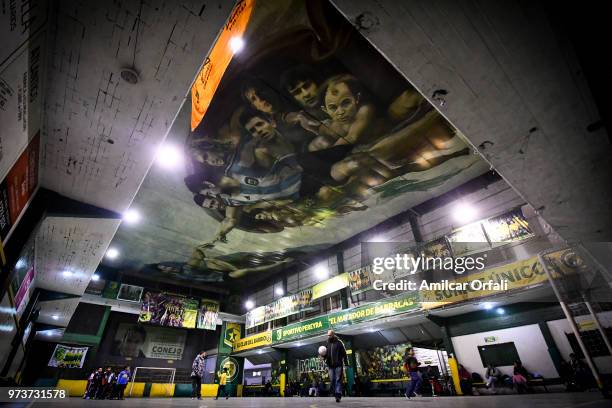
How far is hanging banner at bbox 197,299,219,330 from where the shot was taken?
20.0m

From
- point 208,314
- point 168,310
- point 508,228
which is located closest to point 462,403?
point 508,228

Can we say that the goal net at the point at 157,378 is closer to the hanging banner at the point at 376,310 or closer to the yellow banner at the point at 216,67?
the hanging banner at the point at 376,310

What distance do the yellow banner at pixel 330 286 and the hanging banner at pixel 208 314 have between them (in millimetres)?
9481

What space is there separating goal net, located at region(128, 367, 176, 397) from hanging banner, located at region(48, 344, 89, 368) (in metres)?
3.47

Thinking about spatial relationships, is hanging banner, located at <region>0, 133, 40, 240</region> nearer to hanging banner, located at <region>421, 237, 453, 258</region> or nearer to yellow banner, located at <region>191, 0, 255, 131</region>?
yellow banner, located at <region>191, 0, 255, 131</region>

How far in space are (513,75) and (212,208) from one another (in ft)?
38.8

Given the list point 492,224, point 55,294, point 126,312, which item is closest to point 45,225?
point 55,294

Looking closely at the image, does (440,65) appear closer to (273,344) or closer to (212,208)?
(212,208)

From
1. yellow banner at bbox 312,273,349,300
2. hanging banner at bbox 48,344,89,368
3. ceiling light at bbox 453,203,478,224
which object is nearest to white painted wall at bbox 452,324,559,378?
ceiling light at bbox 453,203,478,224

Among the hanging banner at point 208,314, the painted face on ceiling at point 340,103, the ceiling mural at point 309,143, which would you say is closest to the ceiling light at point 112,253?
the ceiling mural at point 309,143

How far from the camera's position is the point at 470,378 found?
33.0 feet

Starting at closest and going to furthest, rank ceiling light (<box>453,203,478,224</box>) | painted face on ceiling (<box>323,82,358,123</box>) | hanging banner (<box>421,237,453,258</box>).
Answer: painted face on ceiling (<box>323,82,358,123</box>) < hanging banner (<box>421,237,453,258</box>) < ceiling light (<box>453,203,478,224</box>)

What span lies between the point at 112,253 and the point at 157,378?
1014cm

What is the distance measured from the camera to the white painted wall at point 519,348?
9219 mm
